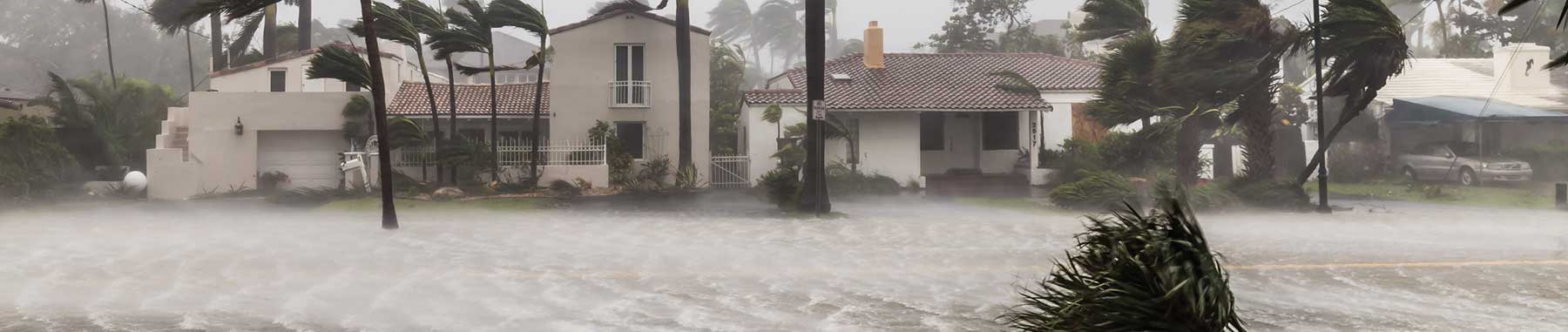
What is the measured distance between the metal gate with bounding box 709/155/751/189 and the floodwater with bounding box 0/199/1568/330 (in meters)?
8.57

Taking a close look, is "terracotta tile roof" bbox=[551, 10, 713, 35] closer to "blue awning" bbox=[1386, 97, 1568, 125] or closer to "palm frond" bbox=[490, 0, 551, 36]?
"palm frond" bbox=[490, 0, 551, 36]

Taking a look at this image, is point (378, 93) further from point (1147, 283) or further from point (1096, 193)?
point (1147, 283)

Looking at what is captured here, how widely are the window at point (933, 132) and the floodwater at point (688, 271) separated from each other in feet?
35.2

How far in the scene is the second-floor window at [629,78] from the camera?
30.5m

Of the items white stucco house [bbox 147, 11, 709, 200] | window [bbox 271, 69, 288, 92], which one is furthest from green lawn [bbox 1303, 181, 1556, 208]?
window [bbox 271, 69, 288, 92]

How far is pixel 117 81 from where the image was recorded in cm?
3553

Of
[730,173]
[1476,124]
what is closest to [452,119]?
[730,173]

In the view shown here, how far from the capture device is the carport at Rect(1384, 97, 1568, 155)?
105ft

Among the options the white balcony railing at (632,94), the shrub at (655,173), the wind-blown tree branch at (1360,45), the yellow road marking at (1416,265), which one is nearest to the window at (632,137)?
the white balcony railing at (632,94)

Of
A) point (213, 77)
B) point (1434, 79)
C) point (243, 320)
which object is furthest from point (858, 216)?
point (1434, 79)

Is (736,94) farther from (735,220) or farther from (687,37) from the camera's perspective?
(735,220)

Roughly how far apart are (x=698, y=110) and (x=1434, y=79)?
24.0m

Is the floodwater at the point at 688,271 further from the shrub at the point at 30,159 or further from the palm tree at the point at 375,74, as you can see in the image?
the shrub at the point at 30,159

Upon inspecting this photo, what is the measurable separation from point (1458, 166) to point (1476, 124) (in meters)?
2.65
